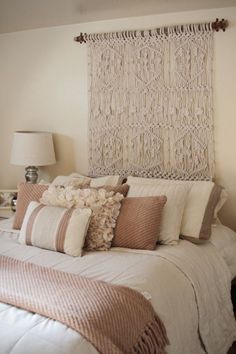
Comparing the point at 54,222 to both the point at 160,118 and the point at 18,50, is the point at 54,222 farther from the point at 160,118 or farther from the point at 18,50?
the point at 18,50

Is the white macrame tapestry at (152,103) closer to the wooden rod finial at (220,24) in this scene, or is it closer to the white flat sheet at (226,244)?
the wooden rod finial at (220,24)

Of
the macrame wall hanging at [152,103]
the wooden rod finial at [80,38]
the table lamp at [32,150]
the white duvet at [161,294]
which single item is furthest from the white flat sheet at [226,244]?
the wooden rod finial at [80,38]

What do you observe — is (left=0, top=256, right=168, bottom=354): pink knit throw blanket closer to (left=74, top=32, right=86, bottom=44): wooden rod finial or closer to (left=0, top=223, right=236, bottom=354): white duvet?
(left=0, top=223, right=236, bottom=354): white duvet

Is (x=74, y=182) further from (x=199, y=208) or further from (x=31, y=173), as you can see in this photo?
(x=199, y=208)

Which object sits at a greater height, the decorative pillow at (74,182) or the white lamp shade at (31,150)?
the white lamp shade at (31,150)

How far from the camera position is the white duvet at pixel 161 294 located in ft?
4.09

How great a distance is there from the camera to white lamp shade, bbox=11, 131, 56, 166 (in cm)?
306

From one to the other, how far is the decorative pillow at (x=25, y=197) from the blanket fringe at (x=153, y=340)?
1.22 m

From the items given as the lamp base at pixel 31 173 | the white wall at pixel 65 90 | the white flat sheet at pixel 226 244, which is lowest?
the white flat sheet at pixel 226 244

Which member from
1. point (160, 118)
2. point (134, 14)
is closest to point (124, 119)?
point (160, 118)

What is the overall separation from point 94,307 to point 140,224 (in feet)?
2.62

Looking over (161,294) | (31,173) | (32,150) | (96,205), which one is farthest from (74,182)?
(161,294)

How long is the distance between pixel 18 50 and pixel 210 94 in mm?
1818

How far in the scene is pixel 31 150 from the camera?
3070 millimetres
